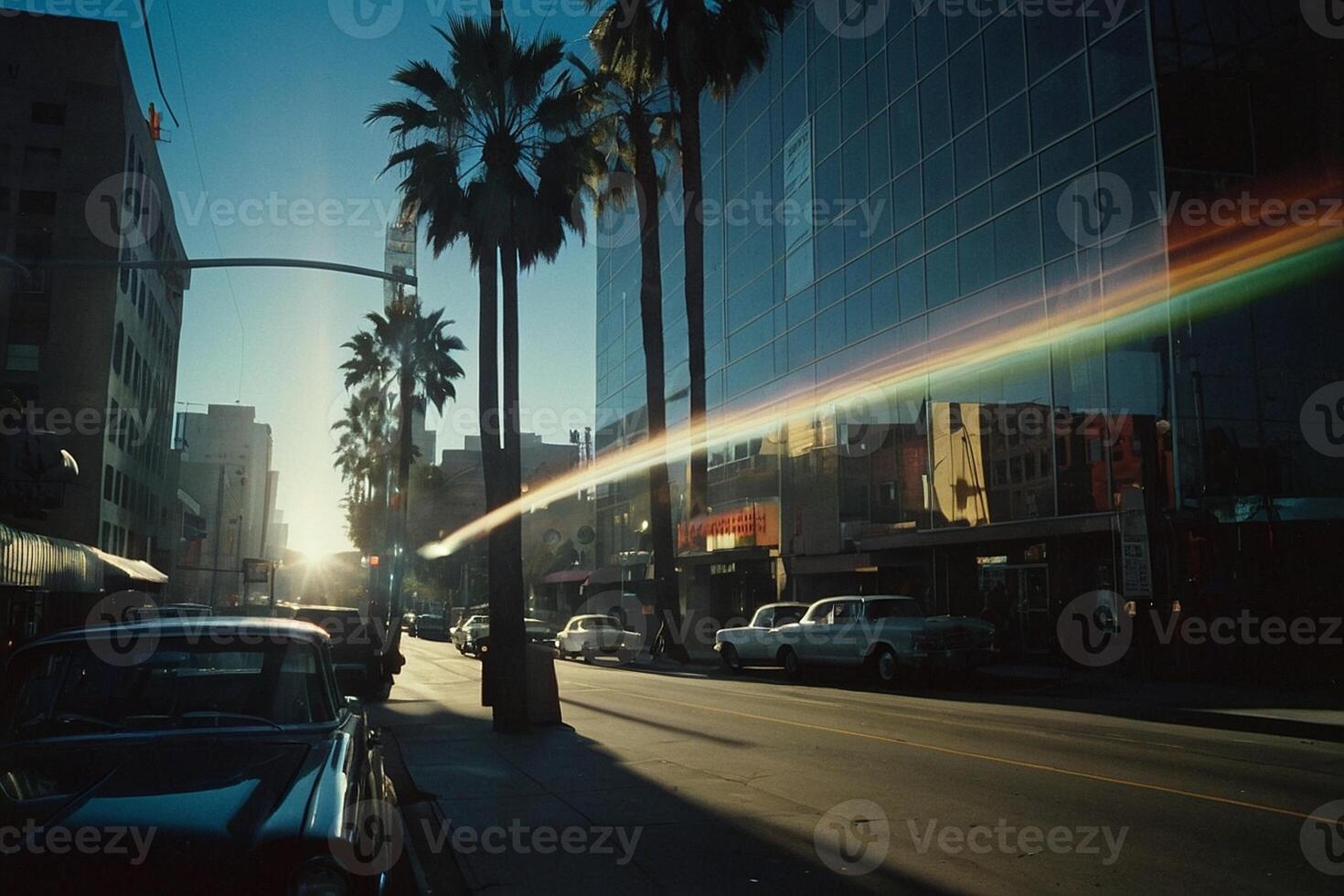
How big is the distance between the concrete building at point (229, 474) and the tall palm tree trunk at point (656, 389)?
10927 cm

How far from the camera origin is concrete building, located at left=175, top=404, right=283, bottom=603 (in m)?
139

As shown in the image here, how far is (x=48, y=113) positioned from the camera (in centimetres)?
4259

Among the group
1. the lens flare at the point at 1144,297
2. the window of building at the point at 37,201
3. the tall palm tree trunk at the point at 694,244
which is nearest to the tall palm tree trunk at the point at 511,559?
the lens flare at the point at 1144,297

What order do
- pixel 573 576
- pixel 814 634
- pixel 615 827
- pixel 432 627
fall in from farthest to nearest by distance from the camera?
pixel 432 627, pixel 573 576, pixel 814 634, pixel 615 827

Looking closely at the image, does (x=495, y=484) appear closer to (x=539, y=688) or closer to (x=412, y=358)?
(x=539, y=688)

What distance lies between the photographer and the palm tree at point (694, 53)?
28.8 m

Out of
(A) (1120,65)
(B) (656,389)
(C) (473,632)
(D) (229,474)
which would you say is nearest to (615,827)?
(A) (1120,65)

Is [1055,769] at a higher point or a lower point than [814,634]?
lower

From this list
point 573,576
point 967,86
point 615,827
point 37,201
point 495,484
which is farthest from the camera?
point 573,576

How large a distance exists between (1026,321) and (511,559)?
48.6ft

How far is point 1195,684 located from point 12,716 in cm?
1913

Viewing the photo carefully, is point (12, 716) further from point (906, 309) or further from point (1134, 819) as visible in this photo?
point (906, 309)

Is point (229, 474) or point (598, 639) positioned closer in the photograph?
point (598, 639)

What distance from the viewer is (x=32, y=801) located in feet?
12.3
